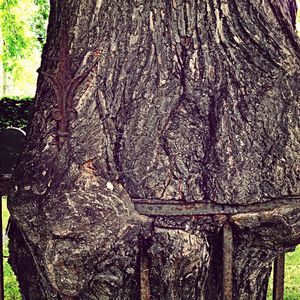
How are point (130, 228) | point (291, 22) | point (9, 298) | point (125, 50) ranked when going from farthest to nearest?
1. point (9, 298)
2. point (291, 22)
3. point (125, 50)
4. point (130, 228)

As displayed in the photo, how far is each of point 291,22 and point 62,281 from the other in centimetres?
145

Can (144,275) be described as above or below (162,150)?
below

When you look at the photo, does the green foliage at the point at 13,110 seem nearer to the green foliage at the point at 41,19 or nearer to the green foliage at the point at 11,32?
the green foliage at the point at 11,32

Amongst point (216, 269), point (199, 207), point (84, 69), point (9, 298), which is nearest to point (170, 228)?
point (199, 207)

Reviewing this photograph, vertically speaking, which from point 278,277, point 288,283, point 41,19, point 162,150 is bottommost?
point 288,283

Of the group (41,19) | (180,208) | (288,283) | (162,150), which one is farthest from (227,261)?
(41,19)

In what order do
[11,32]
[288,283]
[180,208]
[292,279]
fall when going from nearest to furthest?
[180,208] < [288,283] < [292,279] < [11,32]

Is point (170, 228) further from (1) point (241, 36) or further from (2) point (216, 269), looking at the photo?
(1) point (241, 36)

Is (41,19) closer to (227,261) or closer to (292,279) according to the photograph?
(292,279)

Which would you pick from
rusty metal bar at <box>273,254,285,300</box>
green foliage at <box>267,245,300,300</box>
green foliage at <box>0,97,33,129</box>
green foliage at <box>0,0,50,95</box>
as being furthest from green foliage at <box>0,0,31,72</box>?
rusty metal bar at <box>273,254,285,300</box>

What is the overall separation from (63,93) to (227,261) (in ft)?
3.01

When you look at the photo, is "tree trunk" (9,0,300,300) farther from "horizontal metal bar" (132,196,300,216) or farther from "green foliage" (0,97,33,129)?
"green foliage" (0,97,33,129)

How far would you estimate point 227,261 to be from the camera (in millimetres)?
2109

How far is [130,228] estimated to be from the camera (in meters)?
1.98
